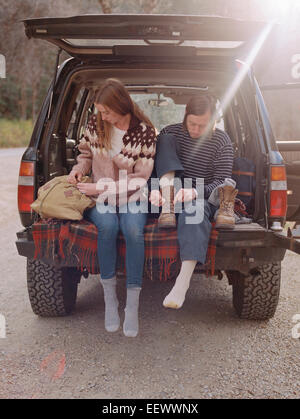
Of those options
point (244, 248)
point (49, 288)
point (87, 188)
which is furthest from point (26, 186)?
point (244, 248)

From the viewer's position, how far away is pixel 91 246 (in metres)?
2.82

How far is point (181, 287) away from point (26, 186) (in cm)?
117

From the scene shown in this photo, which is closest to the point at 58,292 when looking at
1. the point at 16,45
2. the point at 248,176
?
the point at 248,176

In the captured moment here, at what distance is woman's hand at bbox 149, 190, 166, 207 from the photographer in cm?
290

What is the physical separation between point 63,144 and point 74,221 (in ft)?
3.69

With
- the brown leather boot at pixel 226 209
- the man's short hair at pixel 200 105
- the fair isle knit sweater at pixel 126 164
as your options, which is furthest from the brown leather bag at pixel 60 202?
the man's short hair at pixel 200 105

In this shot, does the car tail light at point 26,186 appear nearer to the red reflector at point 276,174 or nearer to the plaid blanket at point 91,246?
the plaid blanket at point 91,246

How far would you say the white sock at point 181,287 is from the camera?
2697mm

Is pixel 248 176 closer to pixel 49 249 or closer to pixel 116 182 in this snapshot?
pixel 116 182

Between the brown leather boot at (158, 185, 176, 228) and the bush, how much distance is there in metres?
19.3

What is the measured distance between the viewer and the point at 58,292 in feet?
10.7

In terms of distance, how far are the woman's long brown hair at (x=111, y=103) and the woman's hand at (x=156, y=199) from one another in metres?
0.42

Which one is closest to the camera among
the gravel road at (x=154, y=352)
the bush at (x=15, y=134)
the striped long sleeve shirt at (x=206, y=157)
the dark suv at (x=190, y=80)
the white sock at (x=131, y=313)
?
the gravel road at (x=154, y=352)
